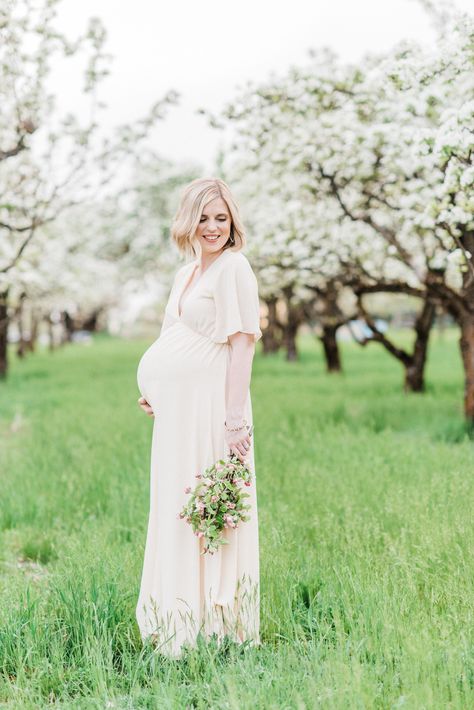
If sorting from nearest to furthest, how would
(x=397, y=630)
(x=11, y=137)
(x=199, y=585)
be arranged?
(x=397, y=630) < (x=199, y=585) < (x=11, y=137)

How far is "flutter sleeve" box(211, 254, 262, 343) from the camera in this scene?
156 inches

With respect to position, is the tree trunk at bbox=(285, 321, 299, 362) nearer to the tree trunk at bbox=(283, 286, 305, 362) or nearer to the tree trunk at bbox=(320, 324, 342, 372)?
the tree trunk at bbox=(283, 286, 305, 362)

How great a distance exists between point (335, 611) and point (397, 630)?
1.19 ft

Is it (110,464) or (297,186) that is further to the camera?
(297,186)

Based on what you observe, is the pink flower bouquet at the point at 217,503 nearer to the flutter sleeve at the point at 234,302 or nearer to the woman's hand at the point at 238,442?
the woman's hand at the point at 238,442

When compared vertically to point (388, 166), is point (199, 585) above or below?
below

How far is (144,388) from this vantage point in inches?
167

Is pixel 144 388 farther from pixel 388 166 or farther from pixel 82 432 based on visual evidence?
pixel 82 432

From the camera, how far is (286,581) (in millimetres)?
4629

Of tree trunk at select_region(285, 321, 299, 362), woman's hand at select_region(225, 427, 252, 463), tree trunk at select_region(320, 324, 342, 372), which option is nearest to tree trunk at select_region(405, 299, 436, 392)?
tree trunk at select_region(320, 324, 342, 372)

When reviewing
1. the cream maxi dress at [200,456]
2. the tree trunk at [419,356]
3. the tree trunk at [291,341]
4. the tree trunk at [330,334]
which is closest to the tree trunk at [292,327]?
the tree trunk at [291,341]

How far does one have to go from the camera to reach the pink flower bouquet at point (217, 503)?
3852mm

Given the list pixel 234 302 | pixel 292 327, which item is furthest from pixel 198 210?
pixel 292 327

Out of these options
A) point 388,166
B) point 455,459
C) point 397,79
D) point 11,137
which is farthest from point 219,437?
point 11,137
